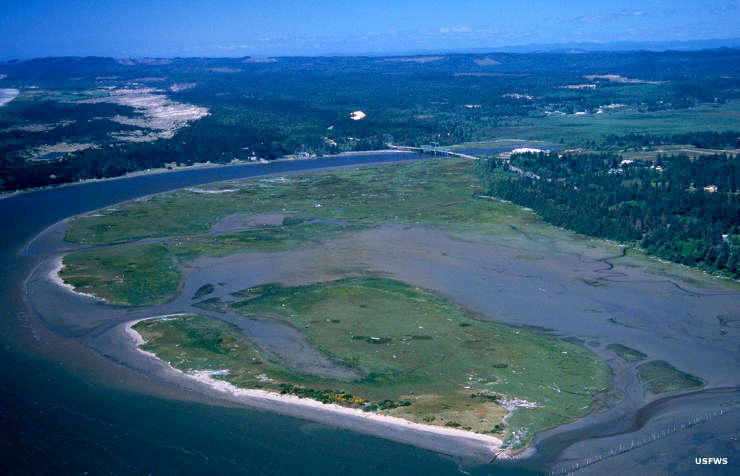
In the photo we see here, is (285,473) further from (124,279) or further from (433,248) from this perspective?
(433,248)

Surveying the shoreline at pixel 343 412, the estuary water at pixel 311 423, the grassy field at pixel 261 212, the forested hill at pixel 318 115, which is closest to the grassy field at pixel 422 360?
the shoreline at pixel 343 412

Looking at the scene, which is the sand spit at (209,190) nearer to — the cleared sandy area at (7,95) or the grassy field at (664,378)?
the grassy field at (664,378)

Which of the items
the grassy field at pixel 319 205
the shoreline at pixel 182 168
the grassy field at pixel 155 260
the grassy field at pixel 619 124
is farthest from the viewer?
the grassy field at pixel 619 124

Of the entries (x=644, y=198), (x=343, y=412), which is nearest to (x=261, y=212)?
(x=644, y=198)

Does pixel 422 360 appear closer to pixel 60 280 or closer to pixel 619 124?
pixel 60 280

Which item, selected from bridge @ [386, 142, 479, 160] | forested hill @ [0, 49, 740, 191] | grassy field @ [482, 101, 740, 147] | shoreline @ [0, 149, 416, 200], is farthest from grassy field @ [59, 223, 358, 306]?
grassy field @ [482, 101, 740, 147]

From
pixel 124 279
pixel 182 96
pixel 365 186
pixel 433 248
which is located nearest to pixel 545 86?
pixel 182 96
